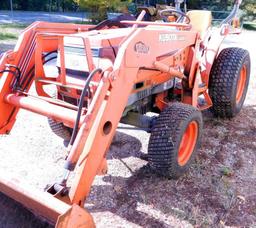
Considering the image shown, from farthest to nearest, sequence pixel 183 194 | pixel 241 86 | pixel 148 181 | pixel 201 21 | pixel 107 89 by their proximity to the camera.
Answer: pixel 241 86
pixel 201 21
pixel 148 181
pixel 183 194
pixel 107 89

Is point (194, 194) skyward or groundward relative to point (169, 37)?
groundward

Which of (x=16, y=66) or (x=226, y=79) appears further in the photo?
(x=226, y=79)

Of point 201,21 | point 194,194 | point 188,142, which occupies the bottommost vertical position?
point 194,194

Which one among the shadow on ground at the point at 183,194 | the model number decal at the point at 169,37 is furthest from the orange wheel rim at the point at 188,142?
the model number decal at the point at 169,37

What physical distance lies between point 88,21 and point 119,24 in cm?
1622

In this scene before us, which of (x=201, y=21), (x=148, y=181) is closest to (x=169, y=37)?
(x=148, y=181)

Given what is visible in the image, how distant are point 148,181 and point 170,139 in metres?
0.57

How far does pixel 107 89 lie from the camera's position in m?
2.73

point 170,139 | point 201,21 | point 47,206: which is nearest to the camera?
point 47,206

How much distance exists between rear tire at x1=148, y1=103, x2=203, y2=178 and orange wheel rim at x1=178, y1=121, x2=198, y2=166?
0.05 m

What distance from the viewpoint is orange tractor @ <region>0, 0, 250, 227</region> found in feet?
8.50

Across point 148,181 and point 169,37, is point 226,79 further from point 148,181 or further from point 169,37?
point 148,181

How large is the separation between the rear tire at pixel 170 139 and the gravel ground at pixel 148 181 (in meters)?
0.21

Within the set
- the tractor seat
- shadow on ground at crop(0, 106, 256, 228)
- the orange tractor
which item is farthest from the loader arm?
the tractor seat
